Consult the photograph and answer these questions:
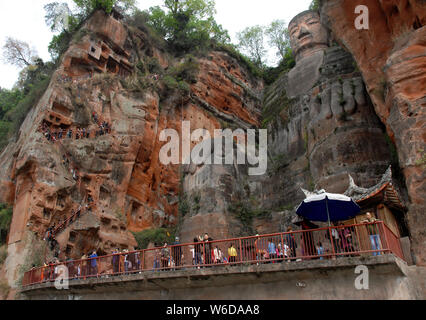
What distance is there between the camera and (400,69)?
18.8 meters

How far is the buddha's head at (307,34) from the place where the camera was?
3638 centimetres

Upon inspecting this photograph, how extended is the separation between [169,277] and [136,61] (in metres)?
27.0

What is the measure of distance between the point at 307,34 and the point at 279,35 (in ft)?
50.9

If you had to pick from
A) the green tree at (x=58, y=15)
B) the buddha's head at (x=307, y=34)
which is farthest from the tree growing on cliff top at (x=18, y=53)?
the buddha's head at (x=307, y=34)

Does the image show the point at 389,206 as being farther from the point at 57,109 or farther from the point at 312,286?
the point at 57,109

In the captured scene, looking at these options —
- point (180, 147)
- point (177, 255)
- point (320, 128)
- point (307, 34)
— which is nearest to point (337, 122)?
point (320, 128)

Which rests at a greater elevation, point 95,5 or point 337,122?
point 95,5

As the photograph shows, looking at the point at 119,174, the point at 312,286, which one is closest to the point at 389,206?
the point at 312,286

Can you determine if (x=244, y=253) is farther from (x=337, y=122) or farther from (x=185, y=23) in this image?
(x=185, y=23)

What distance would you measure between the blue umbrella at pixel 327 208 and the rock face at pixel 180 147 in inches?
222

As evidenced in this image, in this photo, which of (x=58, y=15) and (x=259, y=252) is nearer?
(x=259, y=252)

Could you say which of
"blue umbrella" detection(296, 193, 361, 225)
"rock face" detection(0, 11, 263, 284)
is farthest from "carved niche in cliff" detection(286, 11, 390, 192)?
"blue umbrella" detection(296, 193, 361, 225)
